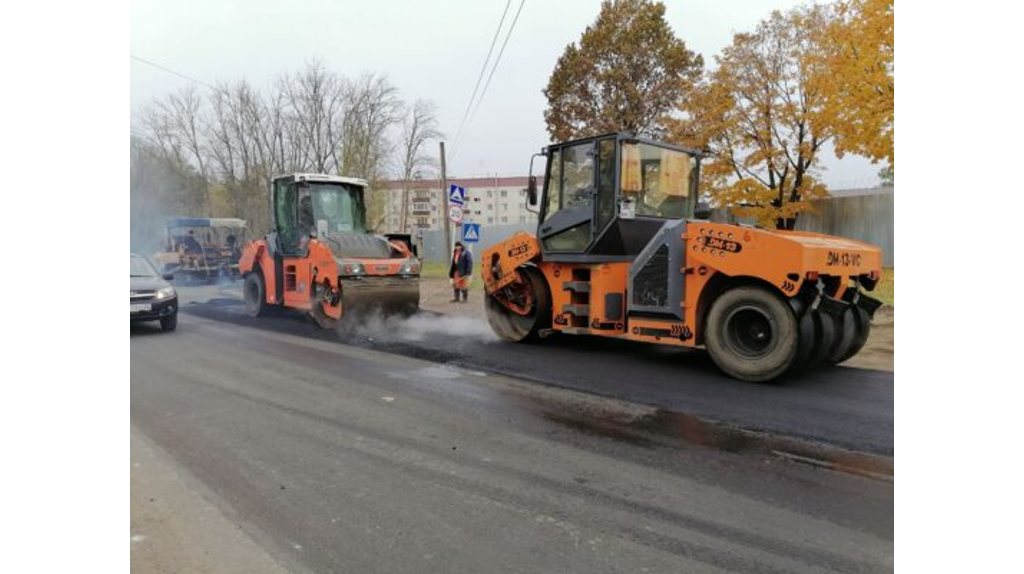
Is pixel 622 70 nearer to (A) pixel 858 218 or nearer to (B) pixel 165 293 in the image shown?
(A) pixel 858 218

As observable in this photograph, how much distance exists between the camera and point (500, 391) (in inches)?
206

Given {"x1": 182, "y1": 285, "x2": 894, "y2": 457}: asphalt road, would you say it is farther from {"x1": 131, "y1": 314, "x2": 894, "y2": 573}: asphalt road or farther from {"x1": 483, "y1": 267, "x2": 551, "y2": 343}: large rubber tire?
{"x1": 131, "y1": 314, "x2": 894, "y2": 573}: asphalt road

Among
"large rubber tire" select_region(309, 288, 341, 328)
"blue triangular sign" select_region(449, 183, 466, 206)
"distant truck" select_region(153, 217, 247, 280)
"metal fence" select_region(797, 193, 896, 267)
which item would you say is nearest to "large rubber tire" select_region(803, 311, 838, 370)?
"metal fence" select_region(797, 193, 896, 267)

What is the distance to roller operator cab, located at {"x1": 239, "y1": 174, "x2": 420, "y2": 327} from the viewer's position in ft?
28.8

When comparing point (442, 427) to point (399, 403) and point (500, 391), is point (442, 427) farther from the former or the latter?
point (500, 391)

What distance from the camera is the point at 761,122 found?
12.6 metres

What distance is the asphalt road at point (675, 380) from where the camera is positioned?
13.9ft

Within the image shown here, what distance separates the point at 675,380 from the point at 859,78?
3.96m

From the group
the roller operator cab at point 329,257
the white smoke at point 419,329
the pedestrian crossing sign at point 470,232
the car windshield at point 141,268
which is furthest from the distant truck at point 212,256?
the white smoke at point 419,329

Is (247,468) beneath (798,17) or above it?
beneath

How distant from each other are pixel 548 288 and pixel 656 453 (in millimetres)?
3886

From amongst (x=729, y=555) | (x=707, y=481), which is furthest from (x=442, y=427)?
(x=729, y=555)

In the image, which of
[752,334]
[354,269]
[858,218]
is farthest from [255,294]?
[858,218]

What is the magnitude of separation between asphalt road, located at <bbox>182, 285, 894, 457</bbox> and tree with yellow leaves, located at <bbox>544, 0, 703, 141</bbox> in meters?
2.63
